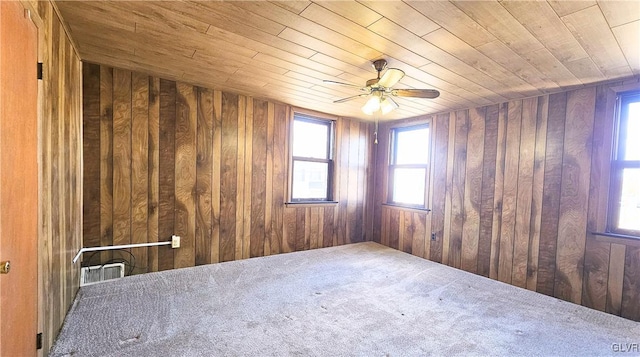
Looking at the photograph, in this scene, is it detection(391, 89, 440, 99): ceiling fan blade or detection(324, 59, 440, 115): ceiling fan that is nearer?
detection(324, 59, 440, 115): ceiling fan

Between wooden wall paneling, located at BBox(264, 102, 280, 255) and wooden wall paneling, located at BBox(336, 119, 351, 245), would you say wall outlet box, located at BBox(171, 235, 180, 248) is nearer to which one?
wooden wall paneling, located at BBox(264, 102, 280, 255)

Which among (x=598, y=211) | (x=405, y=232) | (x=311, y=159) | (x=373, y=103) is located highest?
(x=373, y=103)

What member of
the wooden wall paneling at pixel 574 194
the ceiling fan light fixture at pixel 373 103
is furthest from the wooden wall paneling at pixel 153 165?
the wooden wall paneling at pixel 574 194

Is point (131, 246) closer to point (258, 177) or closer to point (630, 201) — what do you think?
point (258, 177)

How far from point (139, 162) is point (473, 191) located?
155 inches

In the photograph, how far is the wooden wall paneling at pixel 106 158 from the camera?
2.65 m

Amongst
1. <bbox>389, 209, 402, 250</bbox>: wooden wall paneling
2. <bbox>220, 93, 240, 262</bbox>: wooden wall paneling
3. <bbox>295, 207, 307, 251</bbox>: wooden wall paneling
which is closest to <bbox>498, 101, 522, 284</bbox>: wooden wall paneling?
<bbox>389, 209, 402, 250</bbox>: wooden wall paneling

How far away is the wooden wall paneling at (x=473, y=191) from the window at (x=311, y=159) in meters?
1.95

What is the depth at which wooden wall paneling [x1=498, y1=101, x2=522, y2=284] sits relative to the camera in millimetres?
3109

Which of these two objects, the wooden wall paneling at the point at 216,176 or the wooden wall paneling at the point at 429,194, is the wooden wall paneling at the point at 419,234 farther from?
the wooden wall paneling at the point at 216,176

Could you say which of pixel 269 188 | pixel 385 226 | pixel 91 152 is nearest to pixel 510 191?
pixel 385 226

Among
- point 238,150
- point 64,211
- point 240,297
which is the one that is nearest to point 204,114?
point 238,150

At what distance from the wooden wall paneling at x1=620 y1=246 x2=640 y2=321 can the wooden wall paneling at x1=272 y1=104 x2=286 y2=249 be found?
3.58 metres

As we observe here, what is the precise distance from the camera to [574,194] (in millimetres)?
2699
